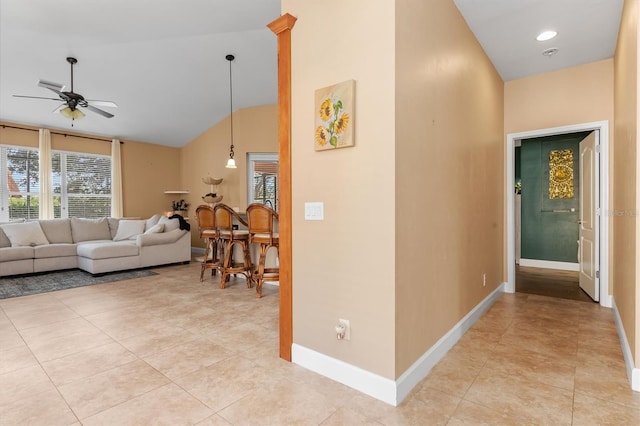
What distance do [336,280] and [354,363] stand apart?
0.50 m

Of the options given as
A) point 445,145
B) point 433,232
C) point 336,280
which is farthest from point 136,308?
point 445,145

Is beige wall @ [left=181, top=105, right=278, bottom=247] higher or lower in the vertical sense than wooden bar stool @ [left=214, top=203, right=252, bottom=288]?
higher

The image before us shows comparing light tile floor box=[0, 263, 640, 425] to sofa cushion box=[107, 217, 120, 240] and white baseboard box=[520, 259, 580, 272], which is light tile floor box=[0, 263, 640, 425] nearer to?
white baseboard box=[520, 259, 580, 272]

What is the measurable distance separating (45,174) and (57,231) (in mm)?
1426

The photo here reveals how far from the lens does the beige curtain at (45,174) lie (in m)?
6.48

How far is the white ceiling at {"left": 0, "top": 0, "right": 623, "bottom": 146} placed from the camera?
290cm

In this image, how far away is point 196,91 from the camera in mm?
6164

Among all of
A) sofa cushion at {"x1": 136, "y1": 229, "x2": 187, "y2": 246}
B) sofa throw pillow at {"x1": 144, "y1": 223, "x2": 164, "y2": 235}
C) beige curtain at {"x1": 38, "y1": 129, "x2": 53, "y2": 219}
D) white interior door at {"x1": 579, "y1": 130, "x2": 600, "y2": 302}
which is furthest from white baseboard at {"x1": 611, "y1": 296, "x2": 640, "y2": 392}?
beige curtain at {"x1": 38, "y1": 129, "x2": 53, "y2": 219}

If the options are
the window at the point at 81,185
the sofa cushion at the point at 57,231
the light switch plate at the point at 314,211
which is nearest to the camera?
the light switch plate at the point at 314,211

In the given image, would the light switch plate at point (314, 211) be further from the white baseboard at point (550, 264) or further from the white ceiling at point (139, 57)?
the white baseboard at point (550, 264)

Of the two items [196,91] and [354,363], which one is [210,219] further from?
[354,363]

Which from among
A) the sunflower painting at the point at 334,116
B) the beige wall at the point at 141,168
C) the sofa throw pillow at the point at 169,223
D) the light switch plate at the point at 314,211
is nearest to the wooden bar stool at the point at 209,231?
the sofa throw pillow at the point at 169,223

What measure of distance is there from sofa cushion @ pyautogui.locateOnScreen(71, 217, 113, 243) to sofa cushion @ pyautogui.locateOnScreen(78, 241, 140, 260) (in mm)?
573

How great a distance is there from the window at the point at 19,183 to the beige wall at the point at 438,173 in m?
7.71
